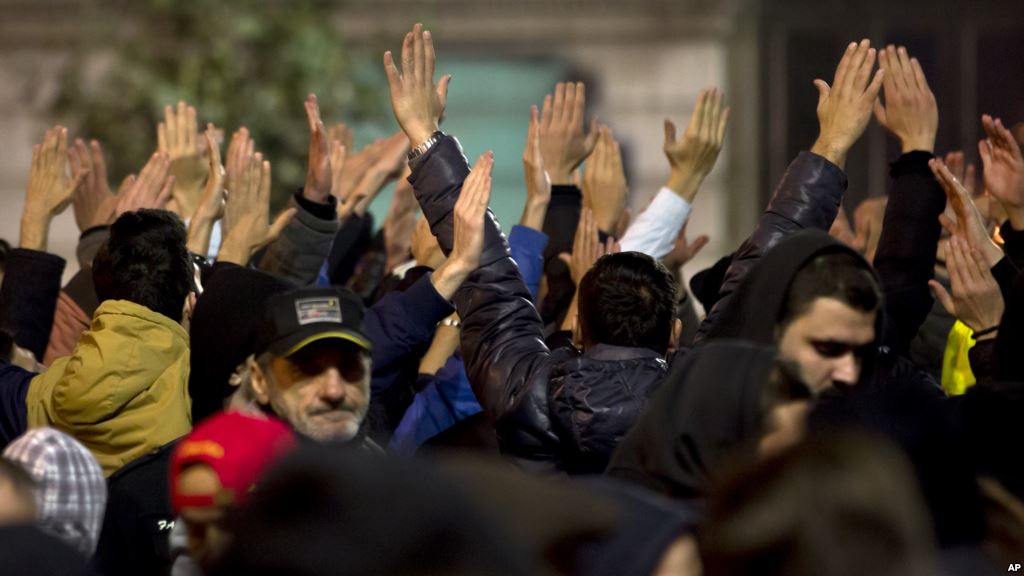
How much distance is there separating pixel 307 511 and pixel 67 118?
39.2 feet

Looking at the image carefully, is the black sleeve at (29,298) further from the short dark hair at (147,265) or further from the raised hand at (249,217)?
the short dark hair at (147,265)

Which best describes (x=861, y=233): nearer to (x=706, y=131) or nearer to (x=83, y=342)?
(x=706, y=131)

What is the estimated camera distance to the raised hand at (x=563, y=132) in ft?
21.1

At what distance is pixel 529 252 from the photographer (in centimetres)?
557

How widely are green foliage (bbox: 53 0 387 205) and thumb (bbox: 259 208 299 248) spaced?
253 inches

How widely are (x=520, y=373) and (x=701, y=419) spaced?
1304 millimetres

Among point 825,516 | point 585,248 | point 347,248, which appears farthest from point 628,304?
point 347,248

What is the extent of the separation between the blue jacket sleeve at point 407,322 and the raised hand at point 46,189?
1.88 meters

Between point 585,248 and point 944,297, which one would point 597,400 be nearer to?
point 944,297

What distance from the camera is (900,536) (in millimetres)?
2279

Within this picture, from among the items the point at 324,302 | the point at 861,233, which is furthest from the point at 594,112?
the point at 324,302

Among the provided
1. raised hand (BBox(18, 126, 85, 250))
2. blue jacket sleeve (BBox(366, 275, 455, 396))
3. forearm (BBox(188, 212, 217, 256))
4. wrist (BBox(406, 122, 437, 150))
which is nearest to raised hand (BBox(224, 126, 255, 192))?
forearm (BBox(188, 212, 217, 256))

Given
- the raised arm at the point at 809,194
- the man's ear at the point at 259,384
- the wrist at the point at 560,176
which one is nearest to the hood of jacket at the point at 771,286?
the raised arm at the point at 809,194

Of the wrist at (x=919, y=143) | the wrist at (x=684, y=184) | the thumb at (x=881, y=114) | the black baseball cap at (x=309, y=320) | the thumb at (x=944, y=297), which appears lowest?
the thumb at (x=944, y=297)
